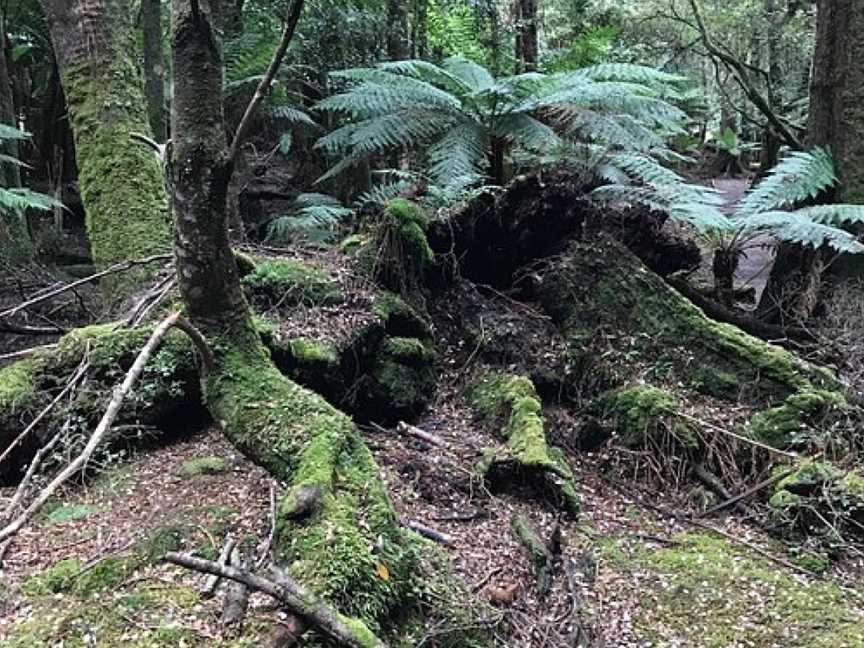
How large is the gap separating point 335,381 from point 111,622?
1948 mm

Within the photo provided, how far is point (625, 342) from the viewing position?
4.91 m

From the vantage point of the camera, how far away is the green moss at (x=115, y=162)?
186 inches

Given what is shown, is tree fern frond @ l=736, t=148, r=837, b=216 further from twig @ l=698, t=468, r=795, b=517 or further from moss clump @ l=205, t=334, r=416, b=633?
moss clump @ l=205, t=334, r=416, b=633

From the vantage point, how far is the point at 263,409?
3109 millimetres

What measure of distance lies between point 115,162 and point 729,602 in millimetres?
4323

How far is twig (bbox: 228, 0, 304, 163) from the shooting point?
8.14 ft

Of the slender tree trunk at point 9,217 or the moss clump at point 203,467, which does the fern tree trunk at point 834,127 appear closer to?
the moss clump at point 203,467

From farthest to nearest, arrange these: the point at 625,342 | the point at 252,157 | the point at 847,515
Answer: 1. the point at 252,157
2. the point at 625,342
3. the point at 847,515

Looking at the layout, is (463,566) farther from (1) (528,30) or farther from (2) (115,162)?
(1) (528,30)

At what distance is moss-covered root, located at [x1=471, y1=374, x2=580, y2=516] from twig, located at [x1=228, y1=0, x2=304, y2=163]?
2013 mm

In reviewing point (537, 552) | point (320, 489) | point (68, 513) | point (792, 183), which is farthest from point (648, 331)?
point (68, 513)

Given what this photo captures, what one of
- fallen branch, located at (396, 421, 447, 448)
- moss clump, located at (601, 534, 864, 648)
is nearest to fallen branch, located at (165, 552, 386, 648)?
moss clump, located at (601, 534, 864, 648)

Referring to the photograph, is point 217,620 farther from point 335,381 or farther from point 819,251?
point 819,251

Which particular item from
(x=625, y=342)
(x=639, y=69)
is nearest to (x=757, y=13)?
(x=639, y=69)
